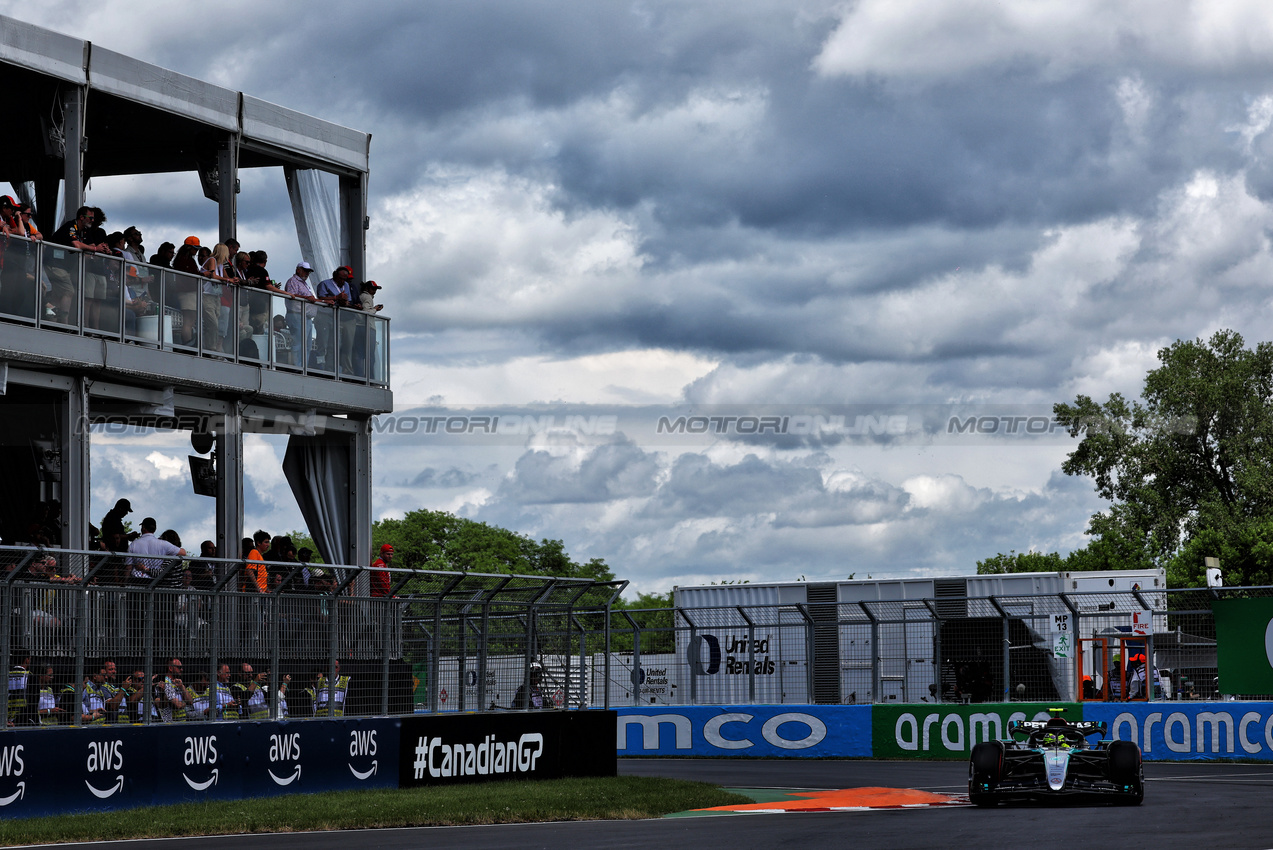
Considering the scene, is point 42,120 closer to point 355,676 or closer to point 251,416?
point 251,416

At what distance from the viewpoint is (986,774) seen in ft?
49.3

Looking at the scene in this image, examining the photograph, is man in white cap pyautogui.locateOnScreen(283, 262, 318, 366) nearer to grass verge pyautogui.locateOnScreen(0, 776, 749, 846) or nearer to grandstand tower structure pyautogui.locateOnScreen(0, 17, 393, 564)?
grandstand tower structure pyautogui.locateOnScreen(0, 17, 393, 564)

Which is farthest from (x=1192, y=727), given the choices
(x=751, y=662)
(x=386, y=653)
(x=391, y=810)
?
(x=391, y=810)

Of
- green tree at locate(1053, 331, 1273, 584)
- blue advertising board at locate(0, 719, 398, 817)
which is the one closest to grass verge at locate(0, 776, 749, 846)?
blue advertising board at locate(0, 719, 398, 817)

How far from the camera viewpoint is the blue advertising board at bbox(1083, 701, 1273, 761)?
22.0 metres

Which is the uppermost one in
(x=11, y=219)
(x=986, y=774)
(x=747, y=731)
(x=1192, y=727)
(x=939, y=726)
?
(x=11, y=219)

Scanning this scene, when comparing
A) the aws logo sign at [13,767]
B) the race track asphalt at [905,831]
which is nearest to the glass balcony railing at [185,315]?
the aws logo sign at [13,767]

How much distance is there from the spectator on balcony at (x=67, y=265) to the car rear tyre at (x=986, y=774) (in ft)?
40.2

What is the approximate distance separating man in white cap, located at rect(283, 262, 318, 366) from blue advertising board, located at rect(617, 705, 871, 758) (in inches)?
372

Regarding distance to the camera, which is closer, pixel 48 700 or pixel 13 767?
pixel 13 767

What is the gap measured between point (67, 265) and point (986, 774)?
41.5ft

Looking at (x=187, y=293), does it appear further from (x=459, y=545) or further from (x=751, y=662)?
(x=459, y=545)

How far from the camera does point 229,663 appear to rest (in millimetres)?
15859

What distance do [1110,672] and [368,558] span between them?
12.2 meters
